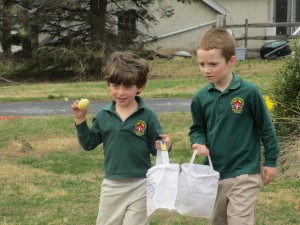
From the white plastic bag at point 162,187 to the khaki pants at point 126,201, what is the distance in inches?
12.7

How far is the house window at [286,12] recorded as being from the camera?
30312 millimetres

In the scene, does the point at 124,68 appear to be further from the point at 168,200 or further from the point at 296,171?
the point at 296,171

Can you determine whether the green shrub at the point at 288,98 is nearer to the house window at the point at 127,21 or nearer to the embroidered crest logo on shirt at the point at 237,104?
the embroidered crest logo on shirt at the point at 237,104

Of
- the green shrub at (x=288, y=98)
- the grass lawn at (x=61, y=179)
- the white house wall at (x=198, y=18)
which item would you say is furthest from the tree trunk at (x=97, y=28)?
the green shrub at (x=288, y=98)

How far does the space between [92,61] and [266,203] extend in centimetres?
1631

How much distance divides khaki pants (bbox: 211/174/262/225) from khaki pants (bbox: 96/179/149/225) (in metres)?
0.50

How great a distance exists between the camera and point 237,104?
4.23 m

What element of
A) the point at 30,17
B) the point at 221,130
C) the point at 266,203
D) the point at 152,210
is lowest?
the point at 266,203

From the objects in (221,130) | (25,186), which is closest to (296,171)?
(25,186)

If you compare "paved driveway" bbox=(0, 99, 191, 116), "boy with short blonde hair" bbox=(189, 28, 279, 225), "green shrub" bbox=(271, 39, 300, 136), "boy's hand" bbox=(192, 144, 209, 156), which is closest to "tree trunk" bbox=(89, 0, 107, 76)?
"paved driveway" bbox=(0, 99, 191, 116)

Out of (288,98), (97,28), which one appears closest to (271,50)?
(97,28)

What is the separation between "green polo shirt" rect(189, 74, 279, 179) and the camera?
4242 mm

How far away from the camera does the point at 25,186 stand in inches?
283

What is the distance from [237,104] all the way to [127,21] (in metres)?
19.3
